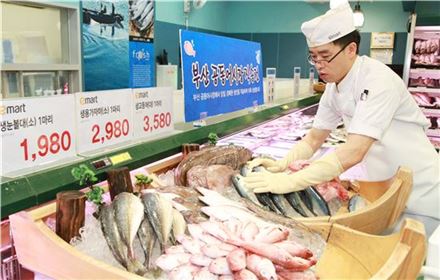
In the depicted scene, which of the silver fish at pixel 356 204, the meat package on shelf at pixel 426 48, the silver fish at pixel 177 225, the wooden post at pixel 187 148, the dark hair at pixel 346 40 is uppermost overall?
the meat package on shelf at pixel 426 48

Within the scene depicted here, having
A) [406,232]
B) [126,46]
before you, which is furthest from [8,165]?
[126,46]

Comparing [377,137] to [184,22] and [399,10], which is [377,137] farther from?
[399,10]

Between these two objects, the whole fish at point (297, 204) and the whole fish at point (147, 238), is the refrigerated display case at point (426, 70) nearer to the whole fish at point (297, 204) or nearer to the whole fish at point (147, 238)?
the whole fish at point (297, 204)

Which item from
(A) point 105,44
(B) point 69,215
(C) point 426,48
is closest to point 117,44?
(A) point 105,44

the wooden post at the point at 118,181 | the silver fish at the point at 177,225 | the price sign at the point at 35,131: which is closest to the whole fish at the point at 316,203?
the silver fish at the point at 177,225

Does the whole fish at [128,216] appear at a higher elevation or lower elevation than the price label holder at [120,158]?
lower

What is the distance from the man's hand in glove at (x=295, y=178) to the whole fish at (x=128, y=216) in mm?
504

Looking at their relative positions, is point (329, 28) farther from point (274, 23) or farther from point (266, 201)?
point (274, 23)

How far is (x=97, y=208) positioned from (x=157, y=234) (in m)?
0.25

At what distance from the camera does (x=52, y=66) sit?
214 inches

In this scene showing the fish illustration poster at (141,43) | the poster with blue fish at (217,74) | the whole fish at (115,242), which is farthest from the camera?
the fish illustration poster at (141,43)

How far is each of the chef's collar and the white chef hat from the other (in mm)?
146

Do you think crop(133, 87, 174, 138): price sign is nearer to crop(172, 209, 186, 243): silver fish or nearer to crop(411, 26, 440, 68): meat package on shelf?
crop(172, 209, 186, 243): silver fish

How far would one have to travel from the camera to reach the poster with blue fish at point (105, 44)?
6164mm
